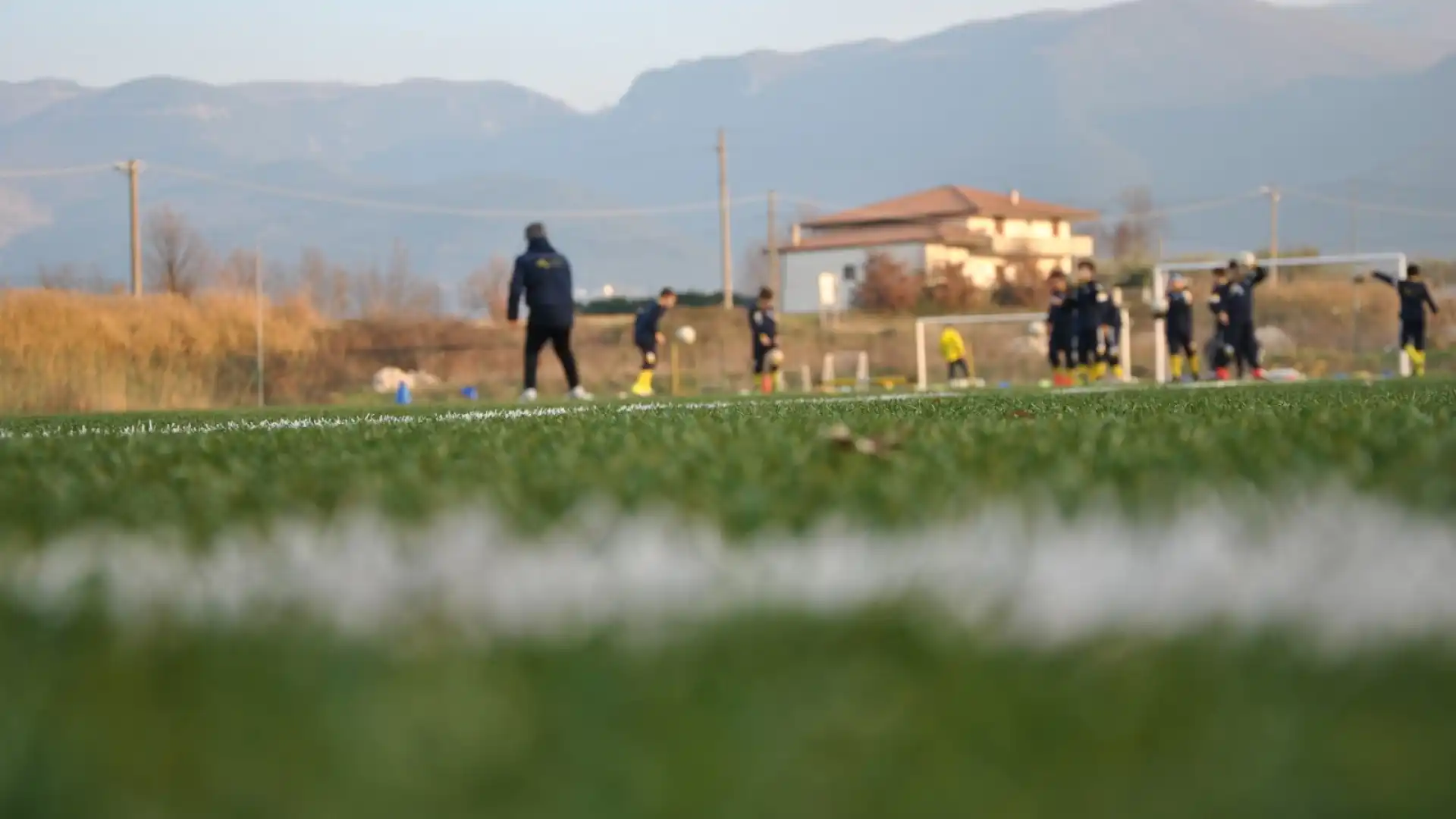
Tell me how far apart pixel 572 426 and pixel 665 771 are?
6331mm

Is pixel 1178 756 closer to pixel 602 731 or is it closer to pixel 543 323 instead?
pixel 602 731

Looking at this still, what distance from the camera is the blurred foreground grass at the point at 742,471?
3.46 meters

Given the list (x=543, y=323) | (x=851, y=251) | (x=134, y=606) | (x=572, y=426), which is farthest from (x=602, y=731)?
(x=851, y=251)

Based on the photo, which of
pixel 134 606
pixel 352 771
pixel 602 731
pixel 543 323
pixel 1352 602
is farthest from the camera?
pixel 543 323

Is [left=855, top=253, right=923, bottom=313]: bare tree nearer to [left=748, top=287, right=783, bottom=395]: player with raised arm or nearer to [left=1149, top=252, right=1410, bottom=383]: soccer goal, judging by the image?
[left=1149, top=252, right=1410, bottom=383]: soccer goal

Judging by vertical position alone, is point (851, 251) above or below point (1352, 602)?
above

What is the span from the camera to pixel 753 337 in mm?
24984

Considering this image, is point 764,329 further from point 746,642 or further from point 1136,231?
point 1136,231

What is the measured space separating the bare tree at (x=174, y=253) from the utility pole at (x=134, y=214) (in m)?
11.5

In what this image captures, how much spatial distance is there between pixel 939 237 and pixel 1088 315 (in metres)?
75.2

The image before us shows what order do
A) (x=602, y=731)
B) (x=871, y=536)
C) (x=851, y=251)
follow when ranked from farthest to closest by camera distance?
(x=851, y=251) < (x=871, y=536) < (x=602, y=731)

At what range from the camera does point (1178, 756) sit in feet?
4.91

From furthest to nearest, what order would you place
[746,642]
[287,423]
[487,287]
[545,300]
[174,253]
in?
1. [487,287]
2. [174,253]
3. [545,300]
4. [287,423]
5. [746,642]

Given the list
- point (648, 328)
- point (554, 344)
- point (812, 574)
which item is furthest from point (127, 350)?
point (812, 574)
